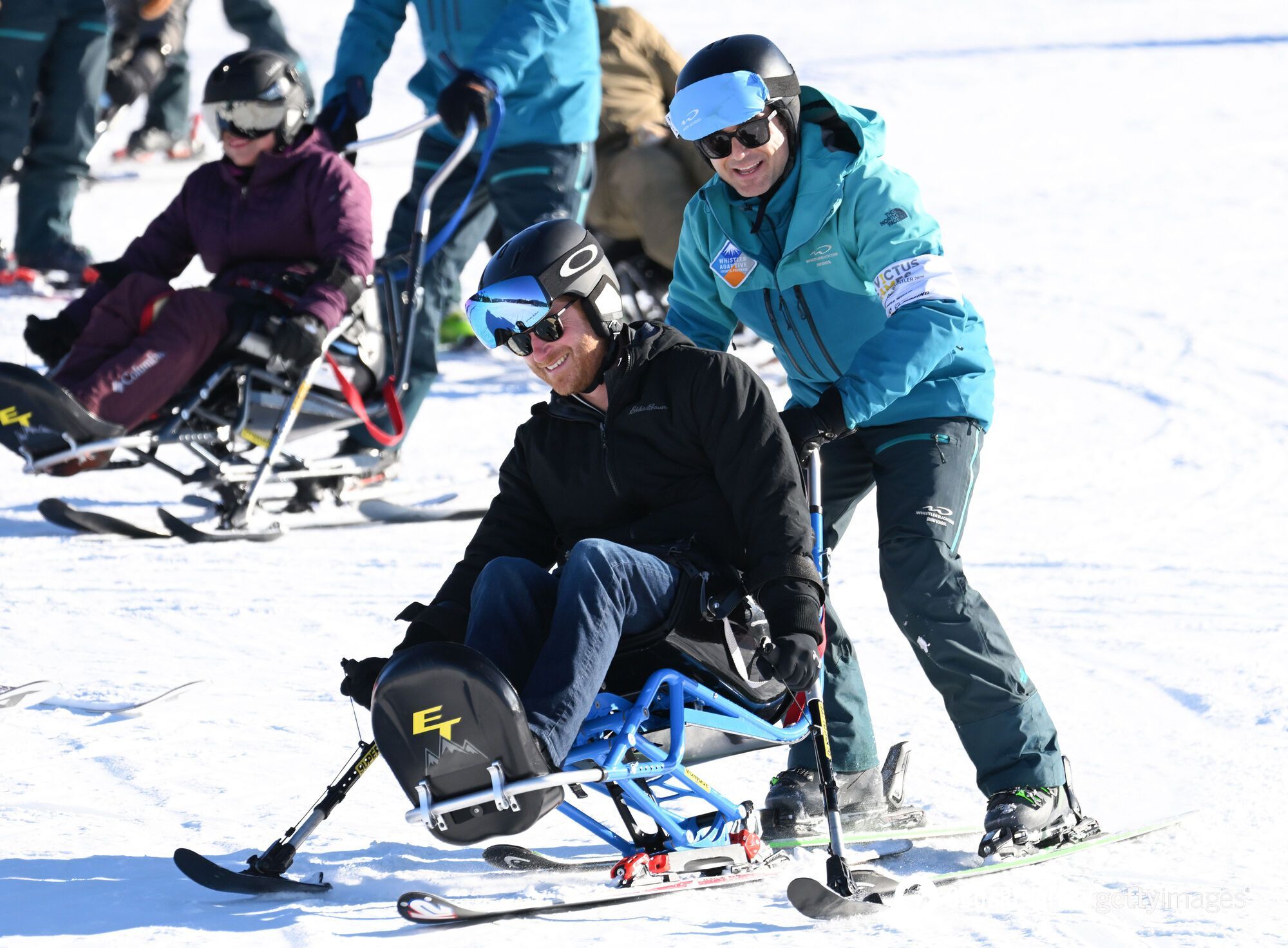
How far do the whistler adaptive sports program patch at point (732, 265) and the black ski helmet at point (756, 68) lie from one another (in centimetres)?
27

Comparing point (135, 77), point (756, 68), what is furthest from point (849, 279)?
point (135, 77)

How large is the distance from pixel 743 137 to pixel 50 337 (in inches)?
131

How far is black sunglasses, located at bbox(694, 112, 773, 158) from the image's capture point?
3.56 meters

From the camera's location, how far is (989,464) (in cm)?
751

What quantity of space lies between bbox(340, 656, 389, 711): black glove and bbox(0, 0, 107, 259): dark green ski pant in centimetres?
706

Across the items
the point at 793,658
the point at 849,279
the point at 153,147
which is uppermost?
the point at 849,279

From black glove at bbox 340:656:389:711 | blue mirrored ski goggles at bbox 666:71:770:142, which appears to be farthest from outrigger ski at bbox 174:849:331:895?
blue mirrored ski goggles at bbox 666:71:770:142

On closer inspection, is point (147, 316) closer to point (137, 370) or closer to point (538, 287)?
point (137, 370)

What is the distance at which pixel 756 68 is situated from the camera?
11.6 ft

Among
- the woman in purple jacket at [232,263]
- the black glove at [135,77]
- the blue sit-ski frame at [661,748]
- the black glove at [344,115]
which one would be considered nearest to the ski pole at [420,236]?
the woman in purple jacket at [232,263]

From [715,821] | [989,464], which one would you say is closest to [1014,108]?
[989,464]

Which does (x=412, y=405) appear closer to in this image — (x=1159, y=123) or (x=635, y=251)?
(x=635, y=251)

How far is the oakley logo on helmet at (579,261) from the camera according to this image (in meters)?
3.33

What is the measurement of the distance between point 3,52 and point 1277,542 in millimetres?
7007
